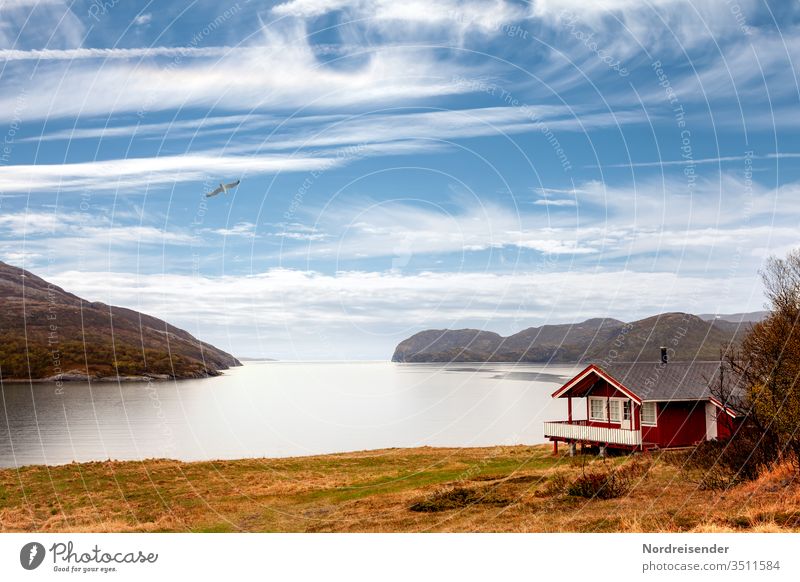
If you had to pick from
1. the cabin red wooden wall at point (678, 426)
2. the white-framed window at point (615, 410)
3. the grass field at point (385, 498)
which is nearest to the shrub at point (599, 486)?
the grass field at point (385, 498)

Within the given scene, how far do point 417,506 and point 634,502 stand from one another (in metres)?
6.60

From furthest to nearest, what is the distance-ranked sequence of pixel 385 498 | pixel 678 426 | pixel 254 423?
pixel 254 423 < pixel 678 426 < pixel 385 498

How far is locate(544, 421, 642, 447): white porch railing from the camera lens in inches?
1382

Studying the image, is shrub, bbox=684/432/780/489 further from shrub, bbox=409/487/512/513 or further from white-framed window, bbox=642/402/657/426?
white-framed window, bbox=642/402/657/426

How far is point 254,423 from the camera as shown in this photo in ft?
286

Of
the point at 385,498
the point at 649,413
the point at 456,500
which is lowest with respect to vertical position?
the point at 385,498

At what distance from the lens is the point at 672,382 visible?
36.5 meters

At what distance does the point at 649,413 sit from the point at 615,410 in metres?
2.11

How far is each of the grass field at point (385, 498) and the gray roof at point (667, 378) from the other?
168 inches

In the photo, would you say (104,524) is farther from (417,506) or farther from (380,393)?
(380,393)

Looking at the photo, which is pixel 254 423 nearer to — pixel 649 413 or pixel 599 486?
pixel 649 413

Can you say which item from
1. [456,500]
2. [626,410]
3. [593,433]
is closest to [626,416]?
[626,410]

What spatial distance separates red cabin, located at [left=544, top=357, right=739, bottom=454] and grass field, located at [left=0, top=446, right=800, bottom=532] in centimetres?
212

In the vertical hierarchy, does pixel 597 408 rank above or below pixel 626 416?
above
